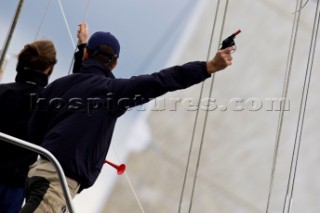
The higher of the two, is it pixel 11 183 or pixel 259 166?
pixel 259 166

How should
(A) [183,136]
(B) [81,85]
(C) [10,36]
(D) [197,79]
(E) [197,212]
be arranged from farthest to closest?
(A) [183,136] < (E) [197,212] < (C) [10,36] < (B) [81,85] < (D) [197,79]

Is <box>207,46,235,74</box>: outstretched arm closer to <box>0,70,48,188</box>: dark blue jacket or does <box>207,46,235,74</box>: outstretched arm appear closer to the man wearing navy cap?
the man wearing navy cap

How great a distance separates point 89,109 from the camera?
1.68 meters

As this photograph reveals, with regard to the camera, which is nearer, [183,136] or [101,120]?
[101,120]

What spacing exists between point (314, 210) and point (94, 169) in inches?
81.7

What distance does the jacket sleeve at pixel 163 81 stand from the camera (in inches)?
63.9

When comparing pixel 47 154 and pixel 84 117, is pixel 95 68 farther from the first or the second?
pixel 47 154

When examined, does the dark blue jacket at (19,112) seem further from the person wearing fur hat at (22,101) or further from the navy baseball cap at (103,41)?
the navy baseball cap at (103,41)

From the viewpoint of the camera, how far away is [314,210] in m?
3.48

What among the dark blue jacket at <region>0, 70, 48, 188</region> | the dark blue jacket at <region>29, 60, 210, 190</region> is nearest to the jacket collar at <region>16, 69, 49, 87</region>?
the dark blue jacket at <region>0, 70, 48, 188</region>

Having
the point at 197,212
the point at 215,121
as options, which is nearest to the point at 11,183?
the point at 197,212

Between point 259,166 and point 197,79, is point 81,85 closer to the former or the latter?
point 197,79

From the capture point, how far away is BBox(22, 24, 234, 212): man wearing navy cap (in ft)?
5.28

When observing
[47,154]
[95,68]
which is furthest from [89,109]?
[47,154]
